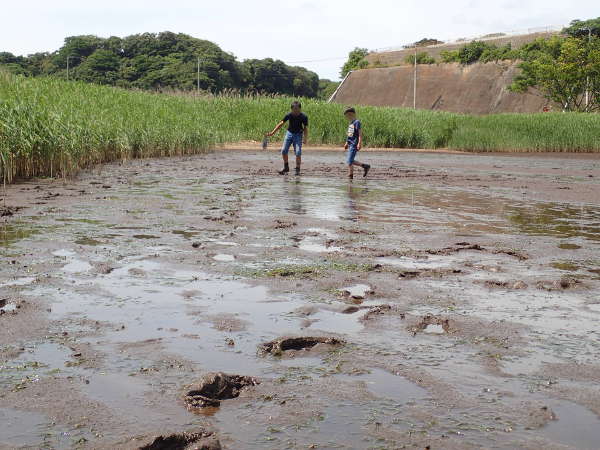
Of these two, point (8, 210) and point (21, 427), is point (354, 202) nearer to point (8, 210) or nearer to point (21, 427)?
point (8, 210)

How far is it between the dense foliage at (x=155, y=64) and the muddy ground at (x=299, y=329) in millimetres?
70320

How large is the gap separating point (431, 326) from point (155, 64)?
8389 centimetres

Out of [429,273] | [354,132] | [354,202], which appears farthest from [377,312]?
[354,132]

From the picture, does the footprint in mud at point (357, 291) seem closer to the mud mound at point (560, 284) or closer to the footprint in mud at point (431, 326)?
the footprint in mud at point (431, 326)

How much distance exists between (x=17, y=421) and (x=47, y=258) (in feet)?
11.4

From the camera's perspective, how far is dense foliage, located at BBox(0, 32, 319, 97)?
79125mm

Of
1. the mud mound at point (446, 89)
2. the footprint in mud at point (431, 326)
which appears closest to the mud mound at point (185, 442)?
the footprint in mud at point (431, 326)

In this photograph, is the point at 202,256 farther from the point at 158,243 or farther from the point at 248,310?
the point at 248,310

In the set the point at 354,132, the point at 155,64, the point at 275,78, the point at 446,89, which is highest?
the point at 155,64

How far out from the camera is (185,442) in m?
2.59

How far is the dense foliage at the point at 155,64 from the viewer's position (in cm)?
7912

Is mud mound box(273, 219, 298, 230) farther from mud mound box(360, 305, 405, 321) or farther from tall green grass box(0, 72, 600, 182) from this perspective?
tall green grass box(0, 72, 600, 182)

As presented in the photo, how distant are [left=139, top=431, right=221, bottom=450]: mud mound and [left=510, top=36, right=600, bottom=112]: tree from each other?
5052 cm

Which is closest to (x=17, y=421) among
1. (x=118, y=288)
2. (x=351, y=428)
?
(x=351, y=428)
